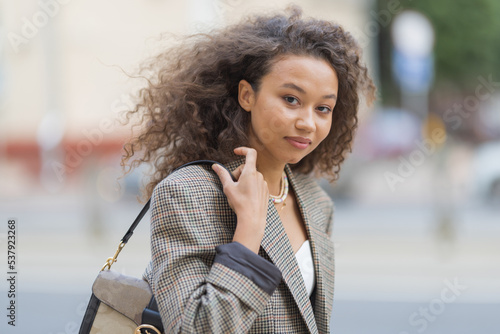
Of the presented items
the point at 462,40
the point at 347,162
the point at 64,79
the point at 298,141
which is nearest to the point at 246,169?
the point at 298,141

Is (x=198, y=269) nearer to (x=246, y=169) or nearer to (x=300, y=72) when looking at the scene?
(x=246, y=169)

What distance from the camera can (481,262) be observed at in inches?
304

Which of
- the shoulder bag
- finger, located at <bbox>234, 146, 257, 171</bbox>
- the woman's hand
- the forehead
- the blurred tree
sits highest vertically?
the blurred tree

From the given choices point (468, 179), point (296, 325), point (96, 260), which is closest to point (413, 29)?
point (468, 179)

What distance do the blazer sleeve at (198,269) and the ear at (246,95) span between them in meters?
0.30

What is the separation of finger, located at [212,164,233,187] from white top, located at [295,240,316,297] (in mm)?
378

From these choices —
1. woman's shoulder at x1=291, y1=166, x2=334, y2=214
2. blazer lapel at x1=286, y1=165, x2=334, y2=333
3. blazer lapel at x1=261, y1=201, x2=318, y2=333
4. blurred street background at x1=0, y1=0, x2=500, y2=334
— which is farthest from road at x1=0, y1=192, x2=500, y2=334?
blazer lapel at x1=261, y1=201, x2=318, y2=333

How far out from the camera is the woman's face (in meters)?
1.66

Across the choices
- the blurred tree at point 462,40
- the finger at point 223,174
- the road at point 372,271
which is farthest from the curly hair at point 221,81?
the blurred tree at point 462,40

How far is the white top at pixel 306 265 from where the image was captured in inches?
71.0

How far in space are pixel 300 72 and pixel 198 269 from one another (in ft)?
2.03

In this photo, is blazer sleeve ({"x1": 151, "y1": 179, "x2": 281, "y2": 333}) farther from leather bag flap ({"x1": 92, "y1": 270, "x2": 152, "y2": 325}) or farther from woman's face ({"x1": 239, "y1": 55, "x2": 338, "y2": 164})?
woman's face ({"x1": 239, "y1": 55, "x2": 338, "y2": 164})

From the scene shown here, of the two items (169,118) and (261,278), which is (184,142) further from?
(261,278)

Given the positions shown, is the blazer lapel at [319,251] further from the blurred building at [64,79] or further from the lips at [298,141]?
the blurred building at [64,79]
